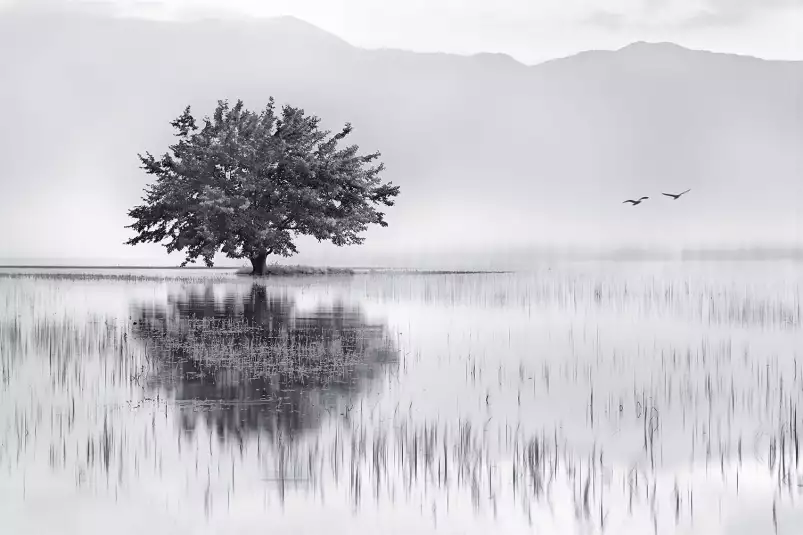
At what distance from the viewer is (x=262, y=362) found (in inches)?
534

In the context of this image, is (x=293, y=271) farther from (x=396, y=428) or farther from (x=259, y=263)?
(x=396, y=428)

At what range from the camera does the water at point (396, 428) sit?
6809 mm

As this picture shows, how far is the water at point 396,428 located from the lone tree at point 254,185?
2614 centimetres

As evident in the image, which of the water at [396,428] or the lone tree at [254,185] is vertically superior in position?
the lone tree at [254,185]

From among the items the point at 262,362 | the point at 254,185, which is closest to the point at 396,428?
the point at 262,362

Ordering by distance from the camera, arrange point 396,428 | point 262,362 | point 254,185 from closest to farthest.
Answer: point 396,428
point 262,362
point 254,185

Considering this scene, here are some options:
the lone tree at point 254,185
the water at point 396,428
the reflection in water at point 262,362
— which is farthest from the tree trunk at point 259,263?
the water at point 396,428

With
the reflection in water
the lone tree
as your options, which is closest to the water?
the reflection in water

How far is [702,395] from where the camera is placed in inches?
454

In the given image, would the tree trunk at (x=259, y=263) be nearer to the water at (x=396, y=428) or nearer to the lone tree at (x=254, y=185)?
the lone tree at (x=254, y=185)

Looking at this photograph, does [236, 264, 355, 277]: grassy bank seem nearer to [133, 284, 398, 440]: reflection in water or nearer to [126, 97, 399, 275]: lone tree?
[126, 97, 399, 275]: lone tree

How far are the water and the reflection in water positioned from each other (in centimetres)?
6

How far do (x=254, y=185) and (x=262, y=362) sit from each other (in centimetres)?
3299

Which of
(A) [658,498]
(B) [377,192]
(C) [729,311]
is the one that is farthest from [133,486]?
(B) [377,192]
